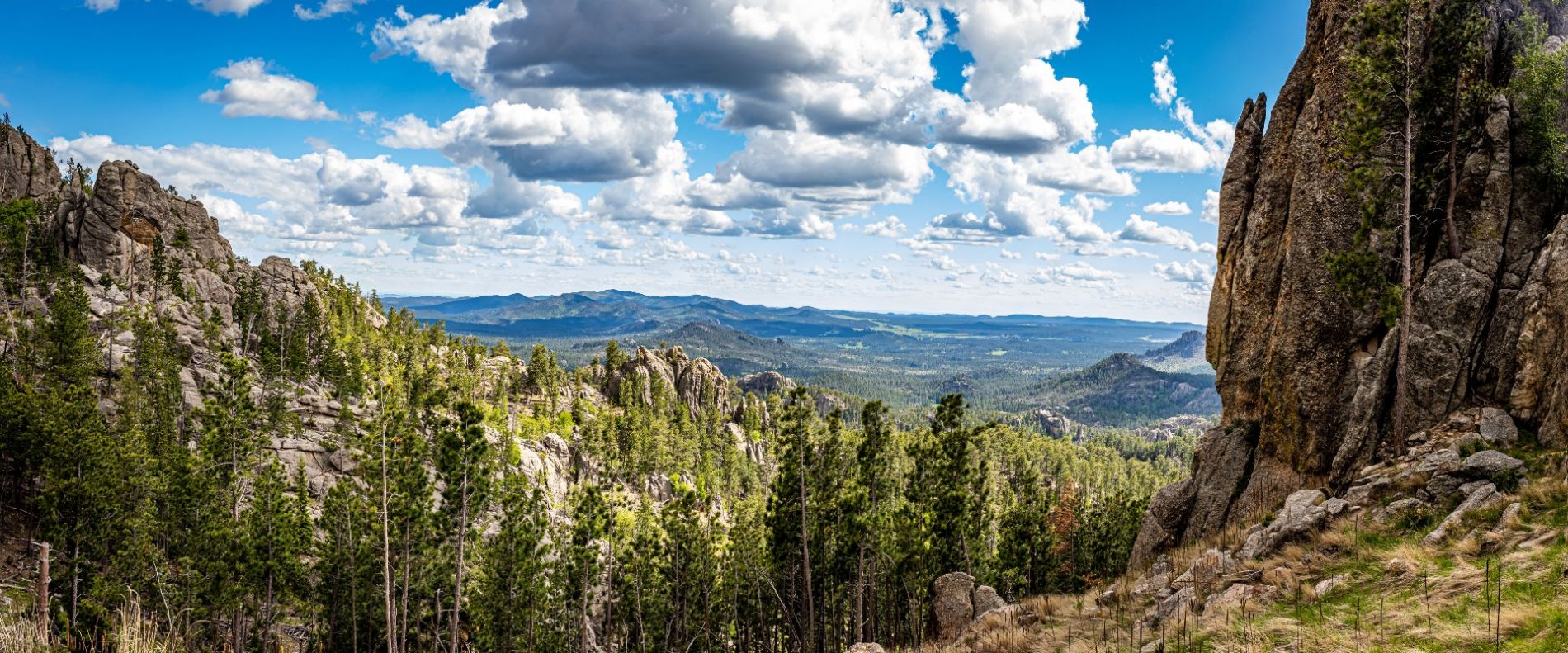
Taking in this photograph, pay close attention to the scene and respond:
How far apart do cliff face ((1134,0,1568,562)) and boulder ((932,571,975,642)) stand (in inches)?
307

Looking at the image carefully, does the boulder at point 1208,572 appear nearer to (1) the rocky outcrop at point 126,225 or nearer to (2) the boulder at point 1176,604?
(2) the boulder at point 1176,604

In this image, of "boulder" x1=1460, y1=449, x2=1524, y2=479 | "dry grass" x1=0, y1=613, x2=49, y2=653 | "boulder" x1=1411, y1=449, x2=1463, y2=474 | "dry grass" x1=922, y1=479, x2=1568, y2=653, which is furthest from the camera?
"boulder" x1=1411, y1=449, x2=1463, y2=474

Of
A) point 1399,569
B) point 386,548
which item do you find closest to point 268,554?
point 386,548

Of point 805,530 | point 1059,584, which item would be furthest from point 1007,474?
point 805,530

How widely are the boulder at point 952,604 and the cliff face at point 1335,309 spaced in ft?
25.6

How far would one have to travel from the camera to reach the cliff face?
20906 mm

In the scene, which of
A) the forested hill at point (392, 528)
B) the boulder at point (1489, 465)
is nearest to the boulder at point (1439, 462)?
the boulder at point (1489, 465)

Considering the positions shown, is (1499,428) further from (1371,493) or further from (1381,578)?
(1381,578)

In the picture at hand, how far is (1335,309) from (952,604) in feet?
57.4

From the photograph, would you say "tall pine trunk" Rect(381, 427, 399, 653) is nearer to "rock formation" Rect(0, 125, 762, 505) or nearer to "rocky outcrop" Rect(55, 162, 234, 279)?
"rock formation" Rect(0, 125, 762, 505)

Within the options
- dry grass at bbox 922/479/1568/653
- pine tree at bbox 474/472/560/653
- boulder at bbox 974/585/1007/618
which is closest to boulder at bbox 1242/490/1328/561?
dry grass at bbox 922/479/1568/653

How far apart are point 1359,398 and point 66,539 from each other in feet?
206

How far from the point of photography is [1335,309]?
86.4 feet

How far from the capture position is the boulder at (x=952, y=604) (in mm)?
27391
